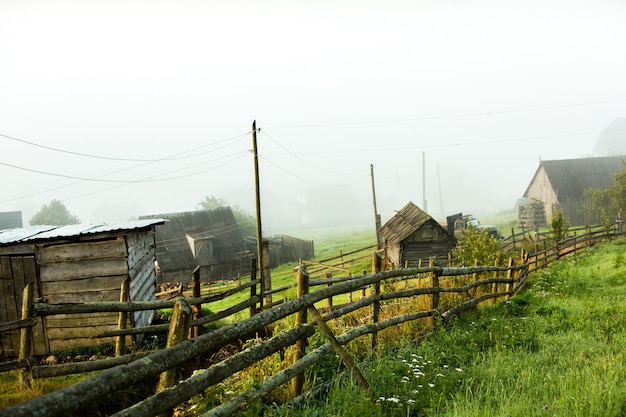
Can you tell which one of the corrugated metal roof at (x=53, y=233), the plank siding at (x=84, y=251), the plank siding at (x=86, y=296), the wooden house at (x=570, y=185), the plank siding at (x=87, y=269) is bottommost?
the plank siding at (x=86, y=296)

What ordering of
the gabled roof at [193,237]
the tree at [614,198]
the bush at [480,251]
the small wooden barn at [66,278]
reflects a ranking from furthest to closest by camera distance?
the gabled roof at [193,237]
the tree at [614,198]
the bush at [480,251]
the small wooden barn at [66,278]

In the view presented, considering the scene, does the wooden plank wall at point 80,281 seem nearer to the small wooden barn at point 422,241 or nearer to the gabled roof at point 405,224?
the small wooden barn at point 422,241

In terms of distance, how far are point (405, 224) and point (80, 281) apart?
17744mm

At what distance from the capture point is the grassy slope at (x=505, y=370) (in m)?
3.53

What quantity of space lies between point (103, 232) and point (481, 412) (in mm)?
8872

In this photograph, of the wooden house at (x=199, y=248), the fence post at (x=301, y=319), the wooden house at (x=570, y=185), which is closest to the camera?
the fence post at (x=301, y=319)

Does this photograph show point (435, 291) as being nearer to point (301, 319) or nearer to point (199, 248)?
point (301, 319)

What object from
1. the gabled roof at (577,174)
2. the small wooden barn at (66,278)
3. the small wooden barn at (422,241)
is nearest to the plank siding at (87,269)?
the small wooden barn at (66,278)

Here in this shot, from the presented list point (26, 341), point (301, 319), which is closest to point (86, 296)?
point (26, 341)

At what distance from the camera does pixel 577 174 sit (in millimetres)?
44188

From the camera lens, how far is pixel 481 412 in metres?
3.39

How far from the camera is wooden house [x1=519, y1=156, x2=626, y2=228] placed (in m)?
41.0

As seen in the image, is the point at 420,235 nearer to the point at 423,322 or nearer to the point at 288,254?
the point at 423,322

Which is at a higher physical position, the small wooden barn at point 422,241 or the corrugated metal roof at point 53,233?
the corrugated metal roof at point 53,233
